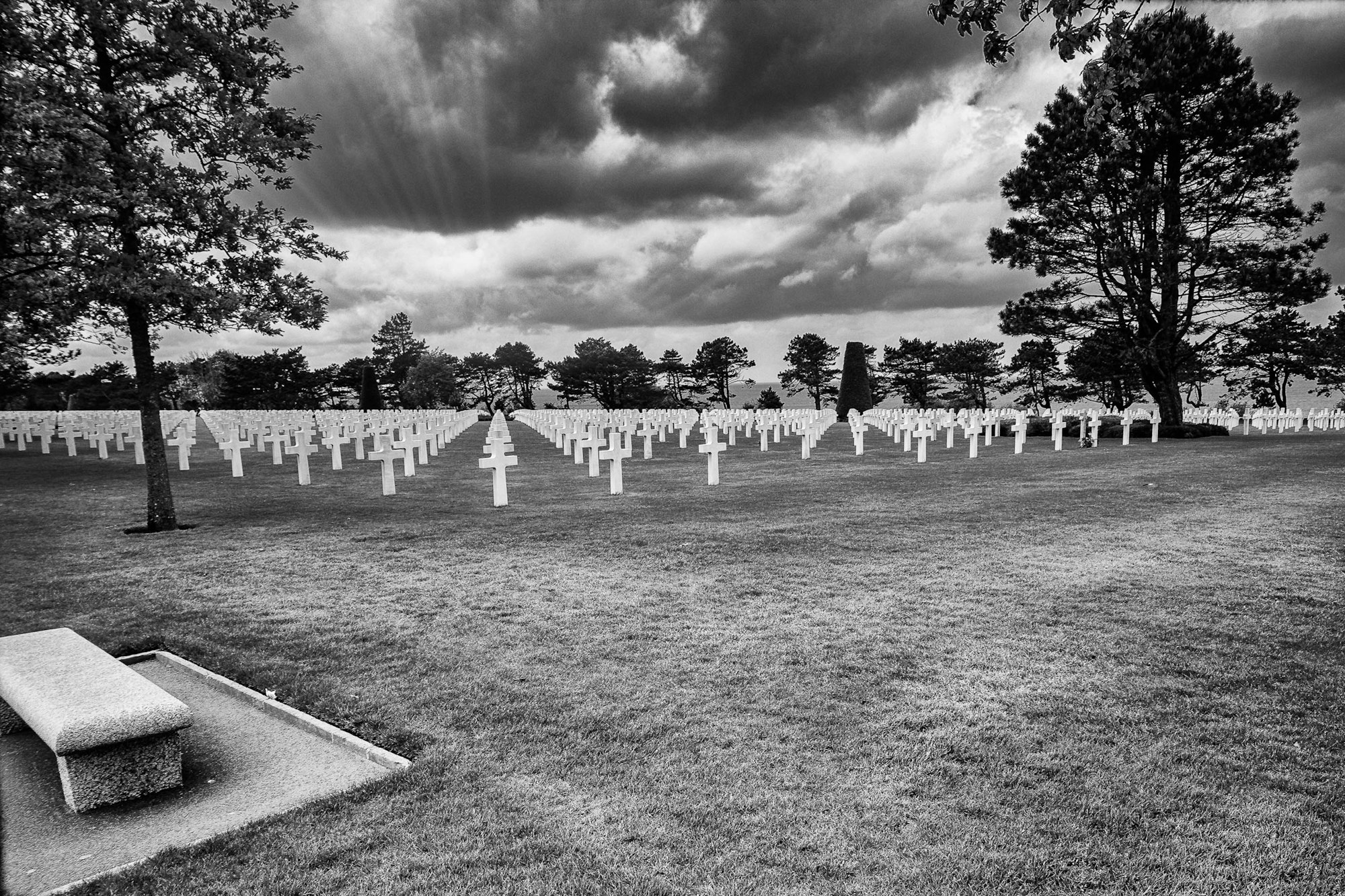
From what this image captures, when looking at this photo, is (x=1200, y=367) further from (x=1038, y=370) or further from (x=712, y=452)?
(x=712, y=452)

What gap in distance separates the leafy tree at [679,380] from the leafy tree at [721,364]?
93 centimetres

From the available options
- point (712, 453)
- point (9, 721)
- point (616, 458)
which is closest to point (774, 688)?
point (9, 721)

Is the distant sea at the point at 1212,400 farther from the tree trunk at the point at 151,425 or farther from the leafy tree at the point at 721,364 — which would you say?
the tree trunk at the point at 151,425

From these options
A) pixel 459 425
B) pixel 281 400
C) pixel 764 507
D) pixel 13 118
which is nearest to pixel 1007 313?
pixel 764 507

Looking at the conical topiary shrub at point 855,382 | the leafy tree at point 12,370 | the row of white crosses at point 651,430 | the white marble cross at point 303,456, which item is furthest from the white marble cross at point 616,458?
the conical topiary shrub at point 855,382

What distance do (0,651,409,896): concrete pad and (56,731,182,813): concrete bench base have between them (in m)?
0.05

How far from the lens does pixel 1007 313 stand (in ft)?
97.6

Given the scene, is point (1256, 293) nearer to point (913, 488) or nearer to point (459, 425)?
point (913, 488)

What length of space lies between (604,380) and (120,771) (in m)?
73.3

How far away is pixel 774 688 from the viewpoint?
13.2 feet

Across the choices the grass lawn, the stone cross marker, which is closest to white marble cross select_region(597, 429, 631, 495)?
the stone cross marker

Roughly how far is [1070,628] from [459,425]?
35157mm

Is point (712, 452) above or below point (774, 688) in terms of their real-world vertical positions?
above

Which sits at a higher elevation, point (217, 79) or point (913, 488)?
point (217, 79)
